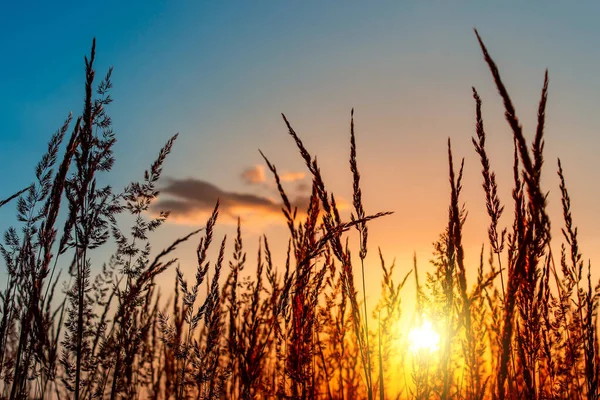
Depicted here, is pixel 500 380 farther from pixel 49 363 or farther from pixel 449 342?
pixel 49 363

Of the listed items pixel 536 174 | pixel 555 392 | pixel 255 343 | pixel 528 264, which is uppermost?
pixel 536 174

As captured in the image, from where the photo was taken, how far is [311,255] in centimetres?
185

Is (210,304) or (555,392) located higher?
(210,304)

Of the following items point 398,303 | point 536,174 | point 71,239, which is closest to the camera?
point 536,174

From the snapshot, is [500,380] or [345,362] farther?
[345,362]

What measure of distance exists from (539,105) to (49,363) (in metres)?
2.25

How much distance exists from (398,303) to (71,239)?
1990 mm

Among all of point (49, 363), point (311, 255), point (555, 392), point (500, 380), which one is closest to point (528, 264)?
point (500, 380)

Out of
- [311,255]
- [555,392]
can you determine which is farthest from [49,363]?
[555,392]

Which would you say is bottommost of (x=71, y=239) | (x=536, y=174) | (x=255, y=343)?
(x=255, y=343)

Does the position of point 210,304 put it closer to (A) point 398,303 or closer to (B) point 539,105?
(A) point 398,303

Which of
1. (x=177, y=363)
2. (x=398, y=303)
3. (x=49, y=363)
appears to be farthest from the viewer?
(x=177, y=363)

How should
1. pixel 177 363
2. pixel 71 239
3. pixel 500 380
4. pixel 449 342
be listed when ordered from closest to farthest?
pixel 500 380 → pixel 449 342 → pixel 71 239 → pixel 177 363

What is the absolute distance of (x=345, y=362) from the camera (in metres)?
3.95
